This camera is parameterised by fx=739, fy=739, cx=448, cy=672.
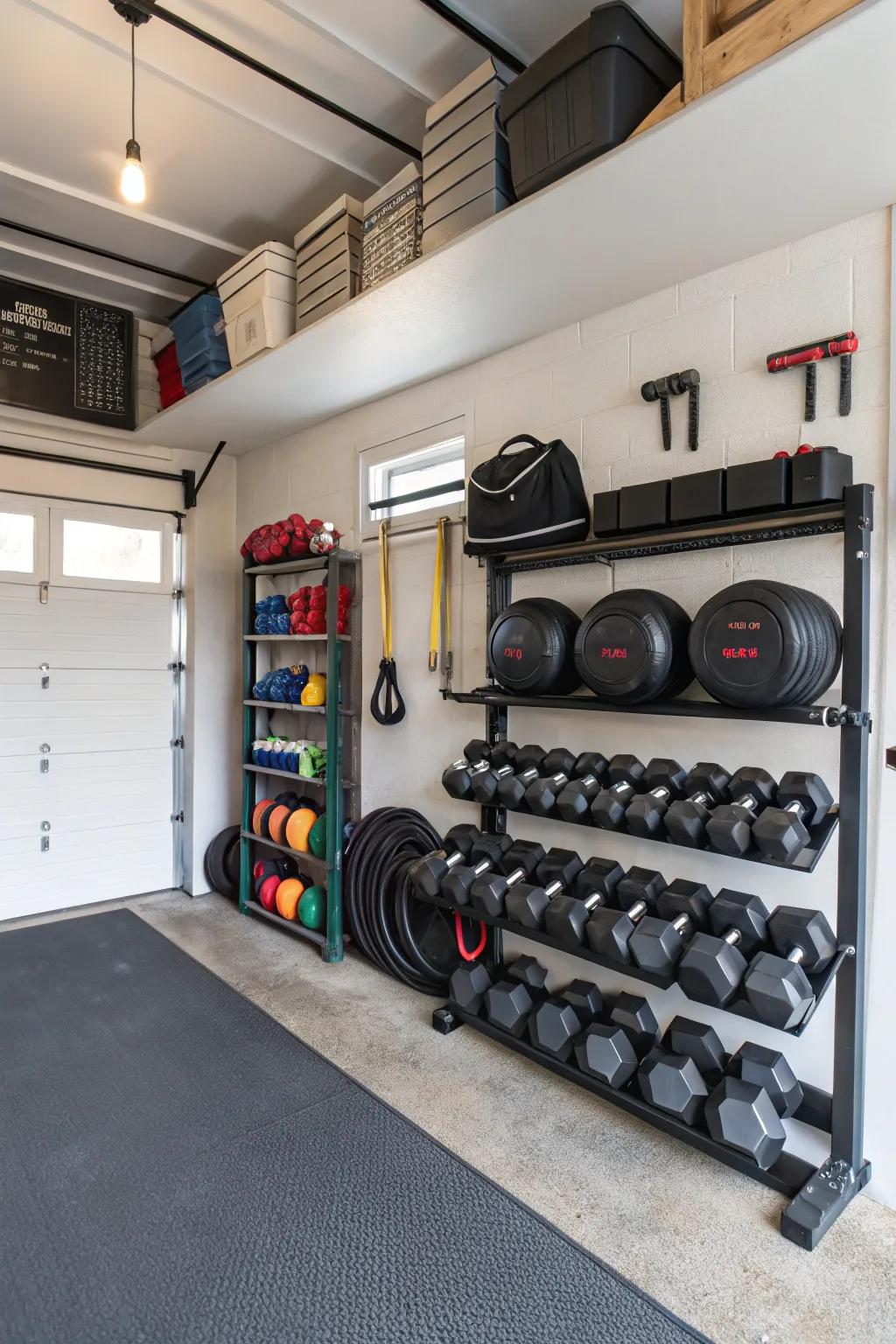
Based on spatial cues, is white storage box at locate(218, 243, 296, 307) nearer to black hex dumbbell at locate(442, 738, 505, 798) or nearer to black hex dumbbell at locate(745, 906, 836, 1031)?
black hex dumbbell at locate(442, 738, 505, 798)

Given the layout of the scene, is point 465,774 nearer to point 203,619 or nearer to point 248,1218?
point 248,1218

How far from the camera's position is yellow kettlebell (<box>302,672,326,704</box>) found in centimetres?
371

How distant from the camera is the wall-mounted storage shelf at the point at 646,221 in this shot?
61.8 inches

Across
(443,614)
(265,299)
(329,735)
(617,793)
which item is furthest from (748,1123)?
(265,299)

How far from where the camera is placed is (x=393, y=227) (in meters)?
2.65

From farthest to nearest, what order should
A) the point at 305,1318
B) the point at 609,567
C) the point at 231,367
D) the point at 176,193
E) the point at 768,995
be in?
the point at 231,367, the point at 176,193, the point at 609,567, the point at 768,995, the point at 305,1318

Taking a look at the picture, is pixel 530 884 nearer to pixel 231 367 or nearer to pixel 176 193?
pixel 231 367

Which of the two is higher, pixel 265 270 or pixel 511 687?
pixel 265 270

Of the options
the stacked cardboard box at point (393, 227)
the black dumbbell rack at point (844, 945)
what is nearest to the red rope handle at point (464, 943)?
the black dumbbell rack at point (844, 945)

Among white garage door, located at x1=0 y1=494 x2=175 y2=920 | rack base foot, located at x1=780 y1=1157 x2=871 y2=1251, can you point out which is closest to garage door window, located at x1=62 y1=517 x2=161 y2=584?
white garage door, located at x1=0 y1=494 x2=175 y2=920

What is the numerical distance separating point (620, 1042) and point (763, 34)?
253 centimetres

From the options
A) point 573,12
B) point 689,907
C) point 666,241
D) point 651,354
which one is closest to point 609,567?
point 651,354

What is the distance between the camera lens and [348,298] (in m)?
2.88

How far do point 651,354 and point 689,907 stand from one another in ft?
5.93
